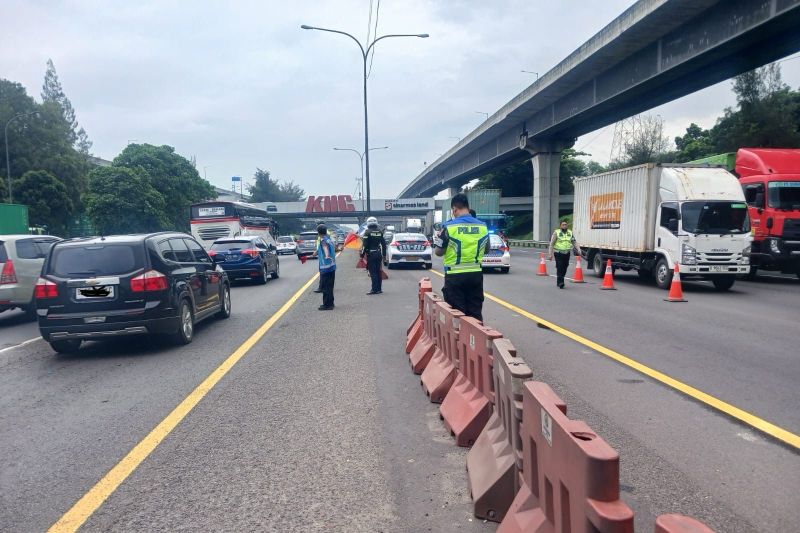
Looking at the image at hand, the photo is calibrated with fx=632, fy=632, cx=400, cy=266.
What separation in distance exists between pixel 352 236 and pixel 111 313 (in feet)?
49.0

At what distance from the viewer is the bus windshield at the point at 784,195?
17981 mm

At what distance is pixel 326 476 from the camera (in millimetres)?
4281

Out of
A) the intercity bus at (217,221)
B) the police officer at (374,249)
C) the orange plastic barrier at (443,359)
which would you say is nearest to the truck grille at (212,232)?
the intercity bus at (217,221)

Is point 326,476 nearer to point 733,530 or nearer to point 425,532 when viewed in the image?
point 425,532

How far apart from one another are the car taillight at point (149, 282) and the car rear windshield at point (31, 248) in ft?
16.1

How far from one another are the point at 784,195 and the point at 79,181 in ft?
187

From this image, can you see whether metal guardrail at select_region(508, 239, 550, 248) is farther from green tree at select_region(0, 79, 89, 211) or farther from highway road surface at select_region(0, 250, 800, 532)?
green tree at select_region(0, 79, 89, 211)

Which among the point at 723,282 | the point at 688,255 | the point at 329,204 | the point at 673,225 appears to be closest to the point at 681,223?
the point at 673,225

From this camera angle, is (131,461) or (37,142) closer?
(131,461)

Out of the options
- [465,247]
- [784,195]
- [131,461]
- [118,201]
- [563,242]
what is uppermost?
[118,201]

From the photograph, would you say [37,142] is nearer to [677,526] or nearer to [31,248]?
[31,248]

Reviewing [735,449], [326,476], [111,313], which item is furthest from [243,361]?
[735,449]

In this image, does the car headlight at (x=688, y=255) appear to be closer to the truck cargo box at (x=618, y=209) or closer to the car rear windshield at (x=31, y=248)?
the truck cargo box at (x=618, y=209)

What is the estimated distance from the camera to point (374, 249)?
51.1 ft
